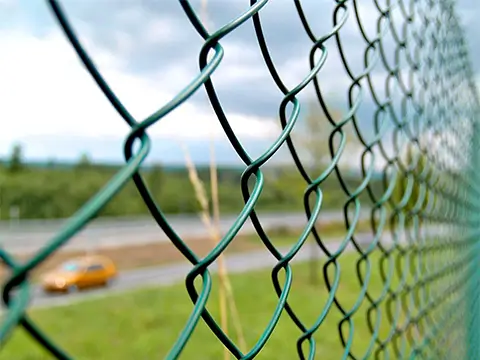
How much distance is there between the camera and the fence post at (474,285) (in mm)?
1052

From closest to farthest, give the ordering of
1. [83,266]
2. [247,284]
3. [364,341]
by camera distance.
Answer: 1. [364,341]
2. [247,284]
3. [83,266]

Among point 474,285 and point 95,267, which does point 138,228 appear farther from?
point 474,285

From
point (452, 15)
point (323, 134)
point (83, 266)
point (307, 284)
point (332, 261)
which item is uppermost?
point (323, 134)

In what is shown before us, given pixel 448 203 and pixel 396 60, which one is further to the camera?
pixel 448 203

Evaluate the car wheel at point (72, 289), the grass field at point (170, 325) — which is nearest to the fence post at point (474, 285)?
the grass field at point (170, 325)

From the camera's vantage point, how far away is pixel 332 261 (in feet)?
1.31

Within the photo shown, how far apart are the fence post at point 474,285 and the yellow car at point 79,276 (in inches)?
244

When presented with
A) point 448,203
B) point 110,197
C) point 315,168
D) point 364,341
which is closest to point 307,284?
point 315,168

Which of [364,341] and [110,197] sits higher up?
[110,197]

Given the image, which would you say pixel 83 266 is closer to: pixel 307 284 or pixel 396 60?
pixel 307 284

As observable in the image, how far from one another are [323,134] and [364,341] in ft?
9.40

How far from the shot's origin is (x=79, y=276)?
703cm

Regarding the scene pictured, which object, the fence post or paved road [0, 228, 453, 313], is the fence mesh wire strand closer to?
the fence post

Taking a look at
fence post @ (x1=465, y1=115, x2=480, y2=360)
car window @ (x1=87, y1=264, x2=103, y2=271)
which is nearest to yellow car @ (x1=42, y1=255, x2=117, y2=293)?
car window @ (x1=87, y1=264, x2=103, y2=271)
